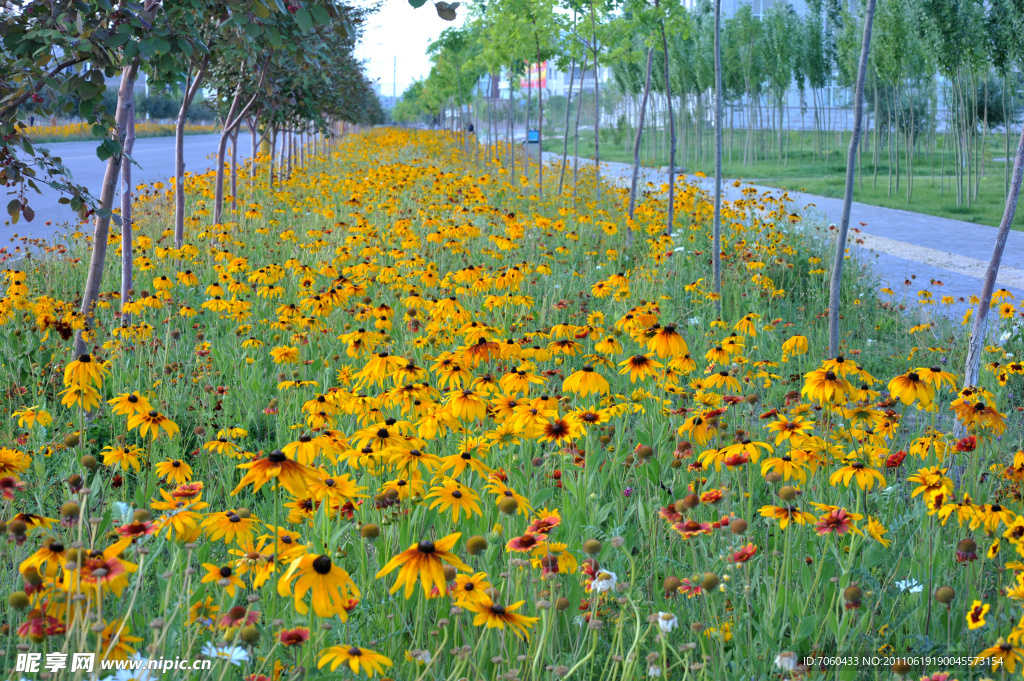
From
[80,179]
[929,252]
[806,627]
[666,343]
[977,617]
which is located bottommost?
[806,627]

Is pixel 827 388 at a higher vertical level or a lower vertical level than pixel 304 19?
lower

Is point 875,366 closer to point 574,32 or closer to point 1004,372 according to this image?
point 1004,372

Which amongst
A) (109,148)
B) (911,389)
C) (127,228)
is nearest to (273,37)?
(109,148)

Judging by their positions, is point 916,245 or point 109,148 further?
point 916,245

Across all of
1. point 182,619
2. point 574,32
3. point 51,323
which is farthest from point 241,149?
point 182,619

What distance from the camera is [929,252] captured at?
9.88 m

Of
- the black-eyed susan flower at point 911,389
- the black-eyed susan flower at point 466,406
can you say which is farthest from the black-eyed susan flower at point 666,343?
the black-eyed susan flower at point 466,406

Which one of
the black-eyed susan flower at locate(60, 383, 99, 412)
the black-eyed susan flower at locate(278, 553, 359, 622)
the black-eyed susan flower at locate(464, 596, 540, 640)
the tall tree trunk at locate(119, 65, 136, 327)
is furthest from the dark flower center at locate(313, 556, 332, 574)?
the tall tree trunk at locate(119, 65, 136, 327)

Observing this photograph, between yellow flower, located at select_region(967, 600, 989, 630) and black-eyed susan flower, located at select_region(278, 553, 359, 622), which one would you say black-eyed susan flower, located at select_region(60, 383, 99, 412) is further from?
yellow flower, located at select_region(967, 600, 989, 630)

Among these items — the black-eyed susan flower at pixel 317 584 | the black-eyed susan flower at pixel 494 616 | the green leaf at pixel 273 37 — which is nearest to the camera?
the black-eyed susan flower at pixel 317 584

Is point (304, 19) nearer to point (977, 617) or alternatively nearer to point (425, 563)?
point (425, 563)

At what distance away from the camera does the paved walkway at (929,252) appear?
7520 millimetres

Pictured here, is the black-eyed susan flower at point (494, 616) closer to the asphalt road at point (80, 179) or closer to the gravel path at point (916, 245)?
the asphalt road at point (80, 179)

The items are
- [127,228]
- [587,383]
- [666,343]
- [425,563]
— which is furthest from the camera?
[127,228]
